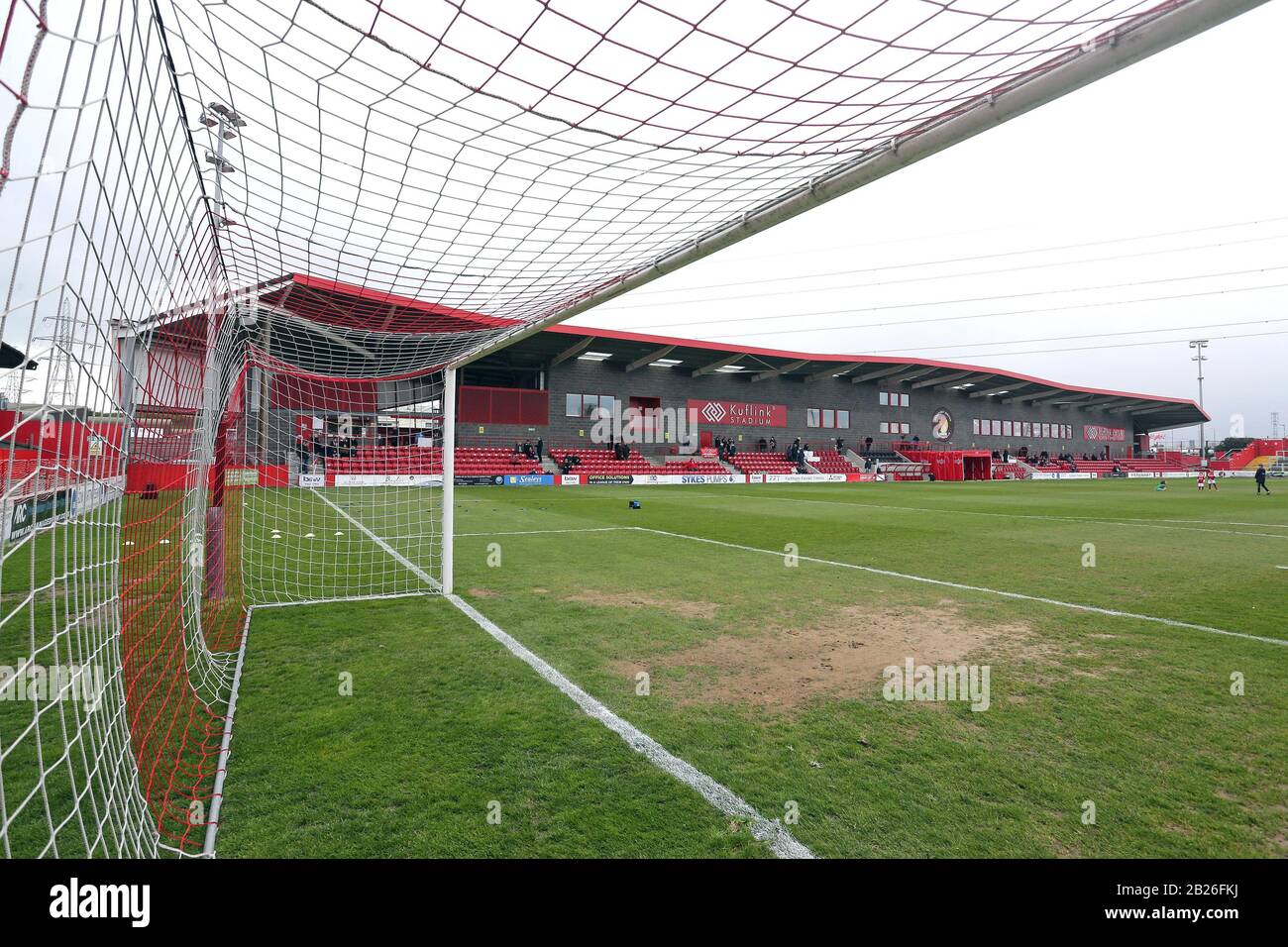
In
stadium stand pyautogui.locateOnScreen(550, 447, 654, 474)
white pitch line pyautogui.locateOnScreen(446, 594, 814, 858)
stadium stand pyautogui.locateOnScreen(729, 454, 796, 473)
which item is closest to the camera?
white pitch line pyautogui.locateOnScreen(446, 594, 814, 858)

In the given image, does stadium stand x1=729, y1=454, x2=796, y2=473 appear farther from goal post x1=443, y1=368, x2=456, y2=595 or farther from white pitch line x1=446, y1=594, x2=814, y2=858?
white pitch line x1=446, y1=594, x2=814, y2=858

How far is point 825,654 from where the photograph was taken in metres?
4.40

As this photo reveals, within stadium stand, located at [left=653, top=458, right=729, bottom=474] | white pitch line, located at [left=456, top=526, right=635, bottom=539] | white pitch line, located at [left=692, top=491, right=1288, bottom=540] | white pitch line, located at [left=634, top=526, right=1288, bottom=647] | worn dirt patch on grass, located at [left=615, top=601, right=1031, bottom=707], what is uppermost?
stadium stand, located at [left=653, top=458, right=729, bottom=474]

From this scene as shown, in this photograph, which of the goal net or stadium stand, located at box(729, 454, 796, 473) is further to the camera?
stadium stand, located at box(729, 454, 796, 473)

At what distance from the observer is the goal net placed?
1.92 m

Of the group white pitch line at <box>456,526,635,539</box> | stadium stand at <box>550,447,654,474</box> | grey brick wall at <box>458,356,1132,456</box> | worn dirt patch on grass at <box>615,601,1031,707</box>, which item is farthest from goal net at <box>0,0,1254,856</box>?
grey brick wall at <box>458,356,1132,456</box>

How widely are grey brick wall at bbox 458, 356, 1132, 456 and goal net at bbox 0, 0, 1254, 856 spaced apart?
27.2 metres

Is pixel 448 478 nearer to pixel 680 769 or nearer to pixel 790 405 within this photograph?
pixel 680 769

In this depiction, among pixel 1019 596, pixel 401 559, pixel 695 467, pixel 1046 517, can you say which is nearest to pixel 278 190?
pixel 401 559

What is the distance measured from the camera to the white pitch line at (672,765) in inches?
86.2

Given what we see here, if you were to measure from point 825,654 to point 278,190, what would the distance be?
4794 millimetres

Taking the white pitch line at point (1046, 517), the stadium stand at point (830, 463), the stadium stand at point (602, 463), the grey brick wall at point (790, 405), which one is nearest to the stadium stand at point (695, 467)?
the stadium stand at point (602, 463)
